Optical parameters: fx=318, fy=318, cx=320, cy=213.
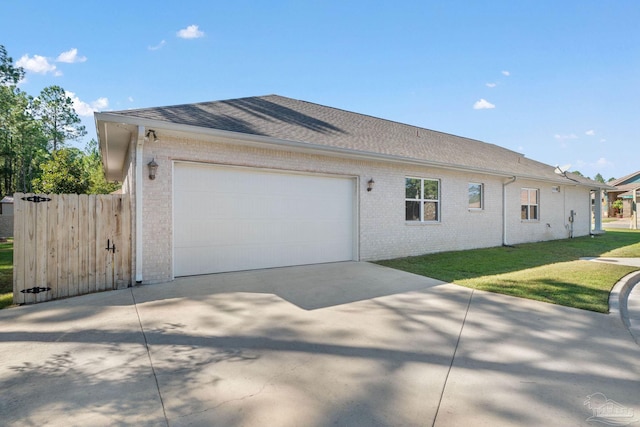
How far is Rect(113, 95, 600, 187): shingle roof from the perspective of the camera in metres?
7.18

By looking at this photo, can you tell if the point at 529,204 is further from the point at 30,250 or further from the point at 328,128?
the point at 30,250

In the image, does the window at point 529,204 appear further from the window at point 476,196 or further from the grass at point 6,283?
the grass at point 6,283

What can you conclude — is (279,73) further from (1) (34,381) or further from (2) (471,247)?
(1) (34,381)

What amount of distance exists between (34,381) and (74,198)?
391 cm

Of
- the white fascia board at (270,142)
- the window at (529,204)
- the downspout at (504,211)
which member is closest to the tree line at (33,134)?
the white fascia board at (270,142)

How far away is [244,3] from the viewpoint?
31.0ft

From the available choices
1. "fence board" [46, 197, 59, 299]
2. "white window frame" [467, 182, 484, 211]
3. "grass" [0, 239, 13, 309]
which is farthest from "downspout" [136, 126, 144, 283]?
"white window frame" [467, 182, 484, 211]

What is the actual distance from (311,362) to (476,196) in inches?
448

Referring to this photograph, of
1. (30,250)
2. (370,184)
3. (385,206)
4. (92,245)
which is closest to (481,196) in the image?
(385,206)

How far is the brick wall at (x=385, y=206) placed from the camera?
646 centimetres

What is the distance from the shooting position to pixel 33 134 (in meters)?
31.7

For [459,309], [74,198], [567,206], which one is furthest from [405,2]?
[567,206]

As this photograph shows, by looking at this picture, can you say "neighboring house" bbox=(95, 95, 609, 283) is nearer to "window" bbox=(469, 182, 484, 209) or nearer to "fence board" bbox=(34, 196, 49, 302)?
"window" bbox=(469, 182, 484, 209)

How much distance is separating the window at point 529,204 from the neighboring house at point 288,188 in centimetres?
90
